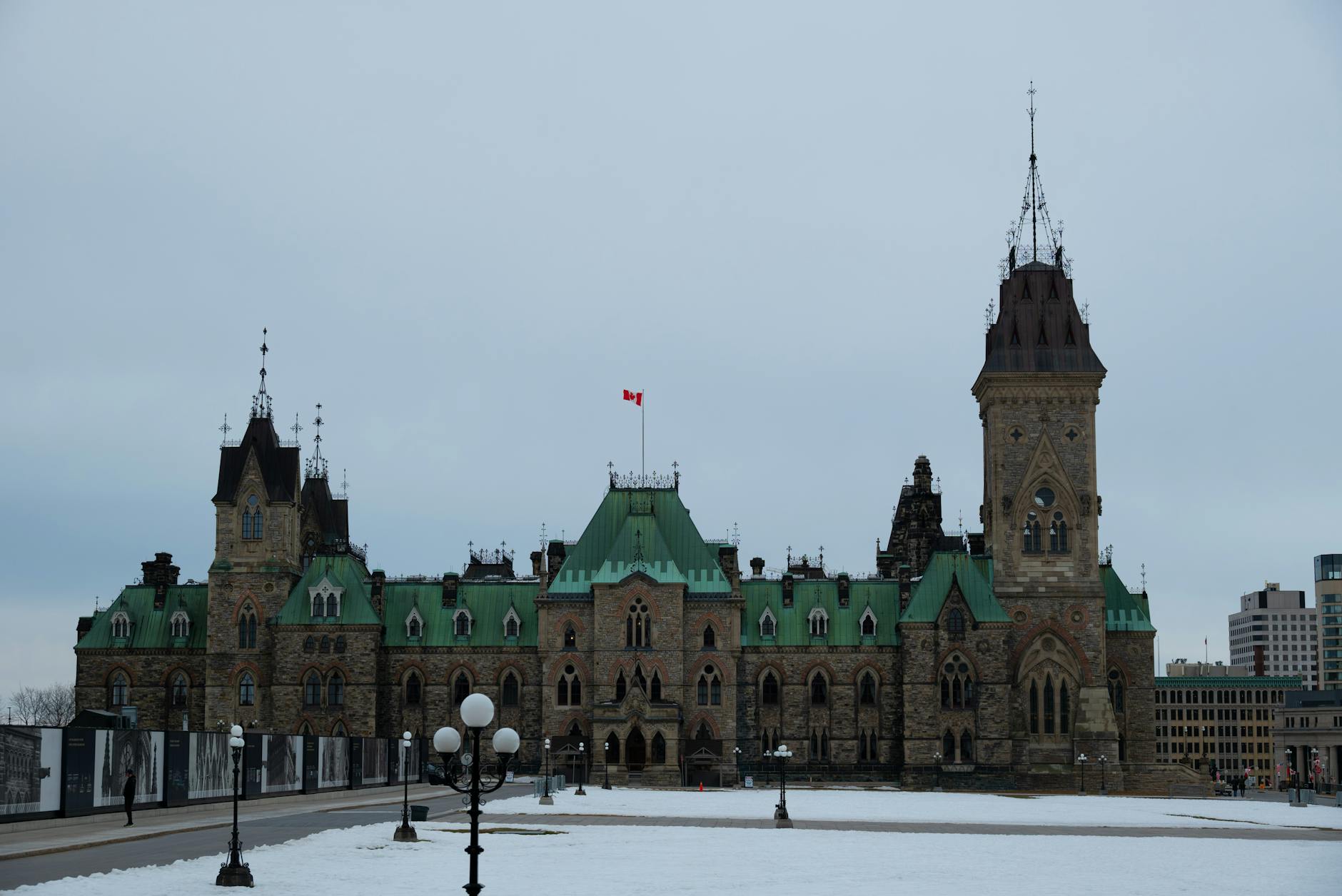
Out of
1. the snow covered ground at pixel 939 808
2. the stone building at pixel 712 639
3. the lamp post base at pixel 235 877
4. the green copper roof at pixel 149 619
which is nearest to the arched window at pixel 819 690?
the stone building at pixel 712 639

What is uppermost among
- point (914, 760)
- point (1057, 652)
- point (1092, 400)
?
point (1092, 400)

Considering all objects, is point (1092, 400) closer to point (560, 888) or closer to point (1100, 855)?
point (1100, 855)

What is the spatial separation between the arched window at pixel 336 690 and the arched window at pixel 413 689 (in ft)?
13.5

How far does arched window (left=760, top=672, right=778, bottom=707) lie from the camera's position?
103125 millimetres

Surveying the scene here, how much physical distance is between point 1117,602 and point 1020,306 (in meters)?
20.3

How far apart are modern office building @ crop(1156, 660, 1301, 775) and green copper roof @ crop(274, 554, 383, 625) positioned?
113049 millimetres

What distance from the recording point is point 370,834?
165 ft

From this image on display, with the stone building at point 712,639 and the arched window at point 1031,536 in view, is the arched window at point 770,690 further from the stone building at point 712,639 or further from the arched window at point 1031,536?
the arched window at point 1031,536

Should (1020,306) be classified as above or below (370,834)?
above

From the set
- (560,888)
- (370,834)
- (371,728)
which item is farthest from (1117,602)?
(560,888)

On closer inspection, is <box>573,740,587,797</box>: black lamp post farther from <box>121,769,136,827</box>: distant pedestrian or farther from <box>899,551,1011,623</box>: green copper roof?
<box>121,769,136,827</box>: distant pedestrian

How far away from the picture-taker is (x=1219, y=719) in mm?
187875

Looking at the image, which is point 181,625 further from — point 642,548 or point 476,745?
point 476,745

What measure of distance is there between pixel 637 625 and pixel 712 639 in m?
4.85
